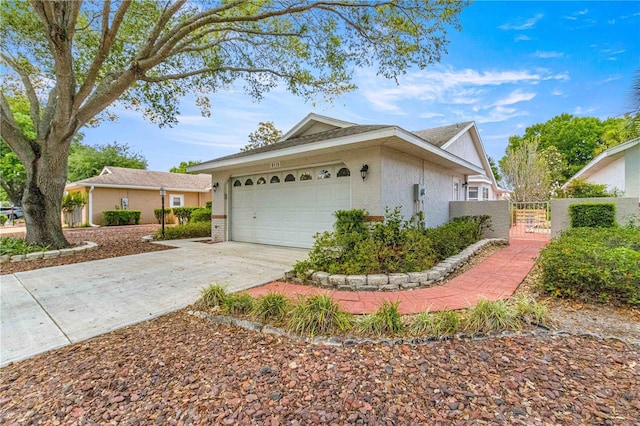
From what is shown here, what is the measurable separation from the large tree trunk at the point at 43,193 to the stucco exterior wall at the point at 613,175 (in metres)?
21.6

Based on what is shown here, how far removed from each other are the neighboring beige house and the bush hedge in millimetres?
16084

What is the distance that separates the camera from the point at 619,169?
1339 cm

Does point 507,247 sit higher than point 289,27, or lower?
lower

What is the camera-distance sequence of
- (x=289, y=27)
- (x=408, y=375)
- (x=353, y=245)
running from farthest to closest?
(x=289, y=27)
(x=353, y=245)
(x=408, y=375)

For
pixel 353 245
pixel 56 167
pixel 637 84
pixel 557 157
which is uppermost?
pixel 557 157

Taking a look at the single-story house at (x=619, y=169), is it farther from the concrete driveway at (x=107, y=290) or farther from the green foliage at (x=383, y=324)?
the concrete driveway at (x=107, y=290)

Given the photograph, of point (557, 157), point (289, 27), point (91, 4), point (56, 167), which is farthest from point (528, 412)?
point (557, 157)

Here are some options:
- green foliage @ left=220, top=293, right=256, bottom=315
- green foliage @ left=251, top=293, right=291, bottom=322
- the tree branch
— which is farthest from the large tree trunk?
green foliage @ left=251, top=293, right=291, bottom=322

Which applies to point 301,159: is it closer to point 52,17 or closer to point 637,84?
point 52,17

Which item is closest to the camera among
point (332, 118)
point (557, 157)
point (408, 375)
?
point (408, 375)

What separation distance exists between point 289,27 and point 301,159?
424cm

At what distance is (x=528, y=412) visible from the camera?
197 centimetres

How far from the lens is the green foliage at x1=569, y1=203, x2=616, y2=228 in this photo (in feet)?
29.0

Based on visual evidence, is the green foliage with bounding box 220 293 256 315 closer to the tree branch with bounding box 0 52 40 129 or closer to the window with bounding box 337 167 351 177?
the window with bounding box 337 167 351 177
